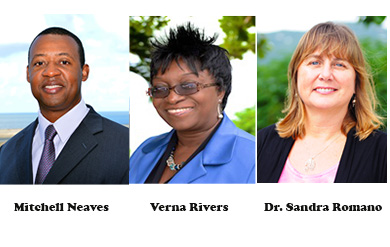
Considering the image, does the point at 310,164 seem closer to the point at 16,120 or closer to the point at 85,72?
the point at 85,72

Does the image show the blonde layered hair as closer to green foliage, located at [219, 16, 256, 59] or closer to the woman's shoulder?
the woman's shoulder

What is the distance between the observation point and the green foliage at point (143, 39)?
559cm

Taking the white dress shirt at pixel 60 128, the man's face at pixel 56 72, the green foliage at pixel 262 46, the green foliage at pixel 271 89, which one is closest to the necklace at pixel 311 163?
the green foliage at pixel 271 89

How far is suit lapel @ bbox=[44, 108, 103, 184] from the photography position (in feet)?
18.3

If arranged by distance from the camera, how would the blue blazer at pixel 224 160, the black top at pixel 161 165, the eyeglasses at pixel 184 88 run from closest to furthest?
the eyeglasses at pixel 184 88
the blue blazer at pixel 224 160
the black top at pixel 161 165

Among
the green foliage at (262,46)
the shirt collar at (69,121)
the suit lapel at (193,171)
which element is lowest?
the suit lapel at (193,171)

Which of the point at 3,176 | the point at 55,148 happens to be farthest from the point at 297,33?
the point at 3,176

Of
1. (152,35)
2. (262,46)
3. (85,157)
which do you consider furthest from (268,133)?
(85,157)

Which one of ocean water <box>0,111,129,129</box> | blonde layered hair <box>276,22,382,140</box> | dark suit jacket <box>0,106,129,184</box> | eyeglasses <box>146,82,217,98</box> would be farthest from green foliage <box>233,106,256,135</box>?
ocean water <box>0,111,129,129</box>

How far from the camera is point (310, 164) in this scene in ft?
18.5

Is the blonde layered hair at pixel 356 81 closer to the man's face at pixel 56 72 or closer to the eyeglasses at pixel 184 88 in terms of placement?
the eyeglasses at pixel 184 88

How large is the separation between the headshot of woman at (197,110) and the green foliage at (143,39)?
2.9 inches

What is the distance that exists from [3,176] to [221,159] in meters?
2.31

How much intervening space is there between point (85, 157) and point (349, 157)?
271cm
